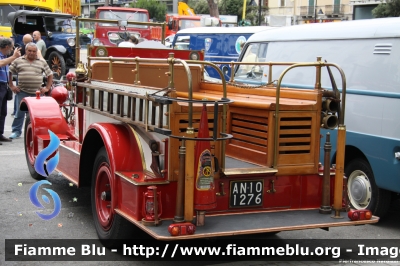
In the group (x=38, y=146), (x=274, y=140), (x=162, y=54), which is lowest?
(x=38, y=146)

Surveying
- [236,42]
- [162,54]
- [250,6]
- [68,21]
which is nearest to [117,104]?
[162,54]

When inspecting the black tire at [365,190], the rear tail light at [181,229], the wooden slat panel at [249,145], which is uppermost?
the wooden slat panel at [249,145]

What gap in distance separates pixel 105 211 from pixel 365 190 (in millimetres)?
2983

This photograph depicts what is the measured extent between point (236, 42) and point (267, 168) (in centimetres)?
1308

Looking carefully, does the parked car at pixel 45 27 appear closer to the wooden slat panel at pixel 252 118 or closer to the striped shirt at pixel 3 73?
the striped shirt at pixel 3 73

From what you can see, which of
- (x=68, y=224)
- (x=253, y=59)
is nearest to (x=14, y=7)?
(x=253, y=59)

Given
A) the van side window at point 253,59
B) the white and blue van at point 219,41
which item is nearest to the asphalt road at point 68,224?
the van side window at point 253,59

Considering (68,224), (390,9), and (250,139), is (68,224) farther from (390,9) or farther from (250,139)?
(390,9)

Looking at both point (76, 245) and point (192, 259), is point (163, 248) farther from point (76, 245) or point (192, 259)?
point (76, 245)

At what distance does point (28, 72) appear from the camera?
10.4m

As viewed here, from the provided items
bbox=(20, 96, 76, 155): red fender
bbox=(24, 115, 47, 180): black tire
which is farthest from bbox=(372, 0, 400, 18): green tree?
bbox=(20, 96, 76, 155): red fender

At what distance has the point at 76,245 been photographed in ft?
17.9

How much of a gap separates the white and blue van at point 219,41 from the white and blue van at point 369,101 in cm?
931

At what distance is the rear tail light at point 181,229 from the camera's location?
4.25 m
